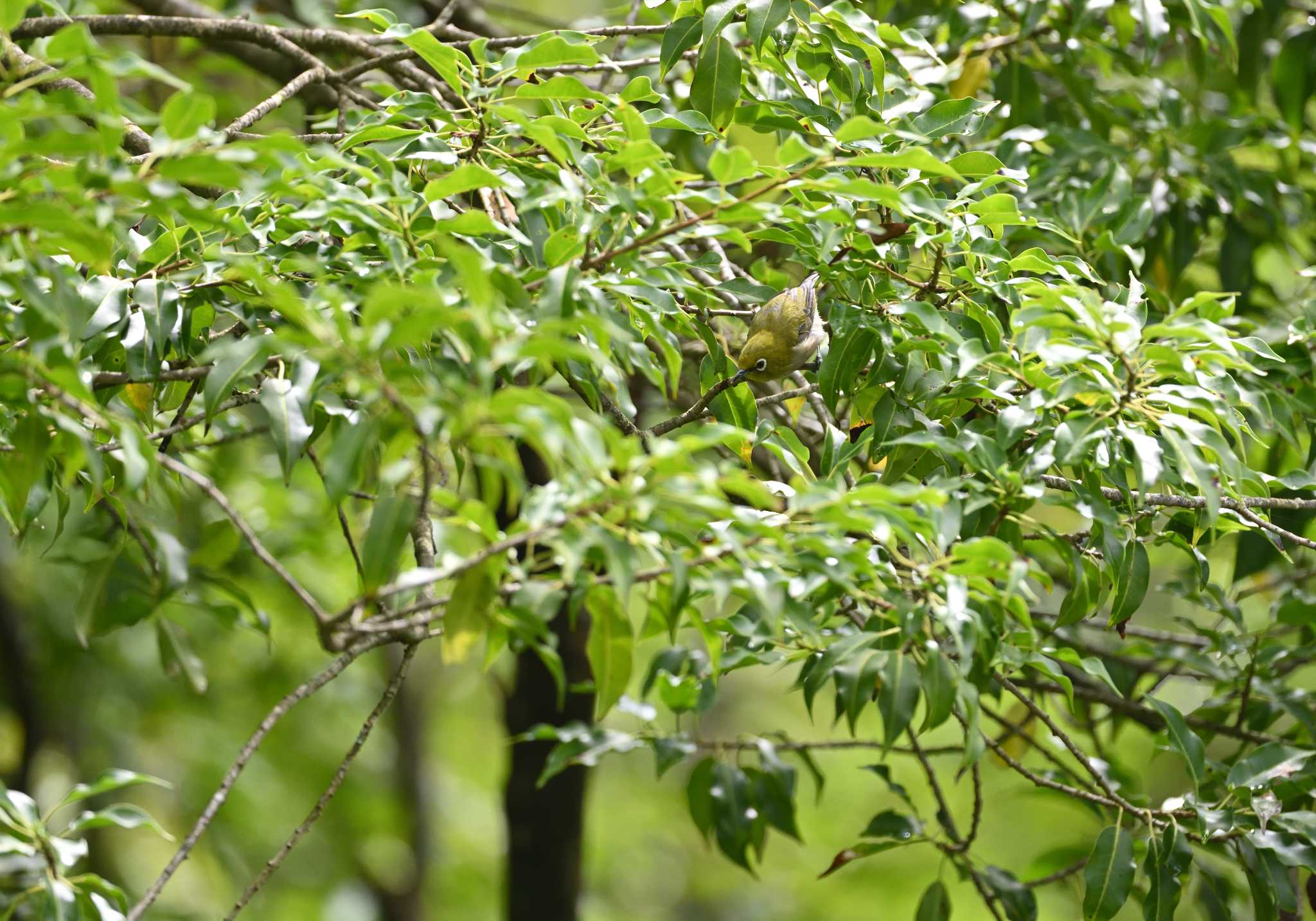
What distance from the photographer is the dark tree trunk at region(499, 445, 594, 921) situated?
3.77 m

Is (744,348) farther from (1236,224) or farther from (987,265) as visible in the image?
(1236,224)

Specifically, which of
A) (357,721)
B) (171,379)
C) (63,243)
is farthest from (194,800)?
(63,243)

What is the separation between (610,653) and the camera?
144cm

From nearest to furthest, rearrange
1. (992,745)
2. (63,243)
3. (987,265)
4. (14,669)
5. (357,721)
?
(63,243), (987,265), (992,745), (14,669), (357,721)

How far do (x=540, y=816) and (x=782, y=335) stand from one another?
2178 mm

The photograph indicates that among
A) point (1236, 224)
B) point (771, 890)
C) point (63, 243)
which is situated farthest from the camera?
point (771, 890)

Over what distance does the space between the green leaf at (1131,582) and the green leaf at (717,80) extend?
105cm

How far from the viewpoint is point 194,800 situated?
18.4ft

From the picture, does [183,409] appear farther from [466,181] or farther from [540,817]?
[540,817]

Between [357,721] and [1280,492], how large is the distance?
4949mm

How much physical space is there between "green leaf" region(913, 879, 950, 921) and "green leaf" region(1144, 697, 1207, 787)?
67 centimetres

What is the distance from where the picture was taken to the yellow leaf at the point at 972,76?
10.5 feet

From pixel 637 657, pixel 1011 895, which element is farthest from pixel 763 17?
pixel 637 657

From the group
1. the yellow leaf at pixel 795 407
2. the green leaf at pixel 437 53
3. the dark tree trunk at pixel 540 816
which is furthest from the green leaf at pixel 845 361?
the dark tree trunk at pixel 540 816
